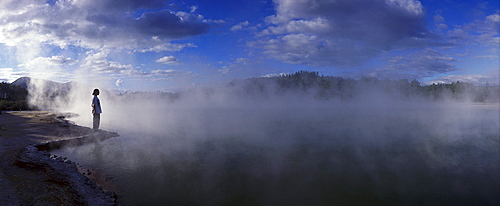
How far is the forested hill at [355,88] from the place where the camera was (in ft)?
296

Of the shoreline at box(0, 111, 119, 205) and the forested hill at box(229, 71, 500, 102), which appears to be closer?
the shoreline at box(0, 111, 119, 205)

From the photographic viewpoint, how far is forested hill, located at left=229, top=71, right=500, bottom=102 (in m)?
90.3

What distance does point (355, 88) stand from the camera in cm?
10444

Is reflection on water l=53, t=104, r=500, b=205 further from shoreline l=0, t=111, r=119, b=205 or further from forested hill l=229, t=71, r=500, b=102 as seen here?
forested hill l=229, t=71, r=500, b=102

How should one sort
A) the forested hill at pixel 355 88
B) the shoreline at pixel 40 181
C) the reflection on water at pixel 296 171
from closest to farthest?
the shoreline at pixel 40 181 → the reflection on water at pixel 296 171 → the forested hill at pixel 355 88

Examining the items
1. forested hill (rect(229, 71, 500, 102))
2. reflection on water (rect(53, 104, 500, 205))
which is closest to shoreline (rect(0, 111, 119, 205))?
reflection on water (rect(53, 104, 500, 205))

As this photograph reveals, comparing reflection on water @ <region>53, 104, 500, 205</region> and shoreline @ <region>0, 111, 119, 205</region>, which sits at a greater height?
shoreline @ <region>0, 111, 119, 205</region>

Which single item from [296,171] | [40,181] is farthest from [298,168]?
[40,181]

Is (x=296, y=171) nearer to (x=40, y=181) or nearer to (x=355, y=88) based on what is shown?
(x=40, y=181)

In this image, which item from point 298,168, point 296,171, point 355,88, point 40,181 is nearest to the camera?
point 40,181

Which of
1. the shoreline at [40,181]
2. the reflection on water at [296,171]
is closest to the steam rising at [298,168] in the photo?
the reflection on water at [296,171]

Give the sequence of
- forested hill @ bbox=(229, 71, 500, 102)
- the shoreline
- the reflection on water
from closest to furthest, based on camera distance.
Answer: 1. the shoreline
2. the reflection on water
3. forested hill @ bbox=(229, 71, 500, 102)

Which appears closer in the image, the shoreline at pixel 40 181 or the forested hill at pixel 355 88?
the shoreline at pixel 40 181

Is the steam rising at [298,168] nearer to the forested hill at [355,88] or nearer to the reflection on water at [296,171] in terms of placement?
the reflection on water at [296,171]
